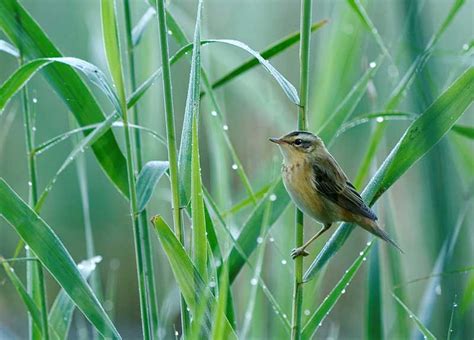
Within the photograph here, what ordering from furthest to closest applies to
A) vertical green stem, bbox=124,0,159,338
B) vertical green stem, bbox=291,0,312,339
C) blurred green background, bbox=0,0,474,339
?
blurred green background, bbox=0,0,474,339, vertical green stem, bbox=124,0,159,338, vertical green stem, bbox=291,0,312,339

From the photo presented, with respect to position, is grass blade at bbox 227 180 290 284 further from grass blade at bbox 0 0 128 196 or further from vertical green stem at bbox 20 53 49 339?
vertical green stem at bbox 20 53 49 339

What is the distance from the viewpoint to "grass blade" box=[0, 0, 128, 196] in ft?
4.82

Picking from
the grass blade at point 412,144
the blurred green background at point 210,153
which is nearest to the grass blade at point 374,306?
the grass blade at point 412,144

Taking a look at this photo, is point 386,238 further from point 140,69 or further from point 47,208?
point 47,208

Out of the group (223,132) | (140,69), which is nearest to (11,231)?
(140,69)

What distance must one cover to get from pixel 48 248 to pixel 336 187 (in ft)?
2.18

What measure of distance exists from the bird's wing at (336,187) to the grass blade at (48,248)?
0.55 metres

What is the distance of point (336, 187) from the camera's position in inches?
67.6

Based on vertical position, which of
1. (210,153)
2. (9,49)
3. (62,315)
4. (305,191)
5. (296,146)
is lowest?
(62,315)

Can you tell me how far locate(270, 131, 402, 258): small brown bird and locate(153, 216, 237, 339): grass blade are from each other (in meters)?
0.39

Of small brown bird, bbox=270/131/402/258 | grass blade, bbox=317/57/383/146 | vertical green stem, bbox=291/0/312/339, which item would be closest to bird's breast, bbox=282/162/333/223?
small brown bird, bbox=270/131/402/258

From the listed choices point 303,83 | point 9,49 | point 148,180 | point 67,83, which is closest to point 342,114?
point 303,83

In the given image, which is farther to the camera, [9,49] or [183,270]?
[9,49]

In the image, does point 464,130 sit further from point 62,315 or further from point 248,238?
point 62,315
